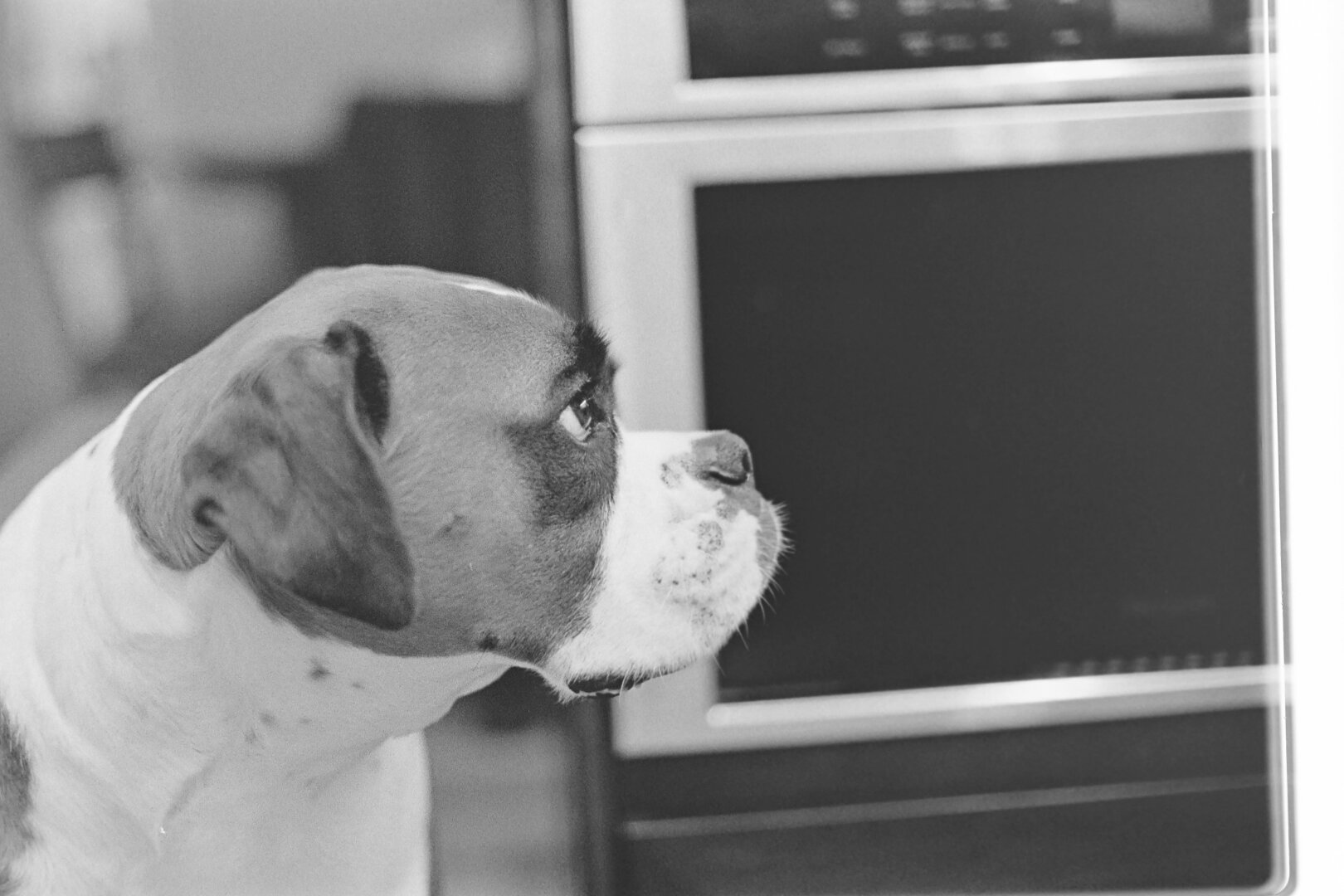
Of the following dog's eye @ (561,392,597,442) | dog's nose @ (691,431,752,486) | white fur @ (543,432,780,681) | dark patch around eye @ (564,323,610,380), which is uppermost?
dark patch around eye @ (564,323,610,380)

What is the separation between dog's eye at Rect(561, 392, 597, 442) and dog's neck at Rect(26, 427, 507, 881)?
17cm

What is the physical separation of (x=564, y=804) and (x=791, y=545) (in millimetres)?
285

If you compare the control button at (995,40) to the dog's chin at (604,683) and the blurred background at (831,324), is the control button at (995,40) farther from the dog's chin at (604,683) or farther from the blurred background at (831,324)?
the dog's chin at (604,683)

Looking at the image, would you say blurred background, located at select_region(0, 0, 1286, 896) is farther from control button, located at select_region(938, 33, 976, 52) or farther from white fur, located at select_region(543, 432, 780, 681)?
white fur, located at select_region(543, 432, 780, 681)

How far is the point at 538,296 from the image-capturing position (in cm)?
101

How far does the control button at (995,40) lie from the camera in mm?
1023

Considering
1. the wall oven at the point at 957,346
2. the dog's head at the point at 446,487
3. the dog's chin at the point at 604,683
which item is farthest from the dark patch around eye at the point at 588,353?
the dog's chin at the point at 604,683

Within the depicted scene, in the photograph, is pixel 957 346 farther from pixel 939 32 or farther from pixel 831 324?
pixel 939 32

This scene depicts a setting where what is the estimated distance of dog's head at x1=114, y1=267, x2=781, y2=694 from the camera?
0.76m

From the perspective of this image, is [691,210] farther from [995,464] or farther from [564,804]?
[564,804]

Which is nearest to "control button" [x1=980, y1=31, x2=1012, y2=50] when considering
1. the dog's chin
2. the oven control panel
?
the oven control panel

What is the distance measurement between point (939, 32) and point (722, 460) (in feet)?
1.28

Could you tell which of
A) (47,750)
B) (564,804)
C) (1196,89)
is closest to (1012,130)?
(1196,89)

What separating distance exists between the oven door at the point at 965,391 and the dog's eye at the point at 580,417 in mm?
122
